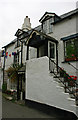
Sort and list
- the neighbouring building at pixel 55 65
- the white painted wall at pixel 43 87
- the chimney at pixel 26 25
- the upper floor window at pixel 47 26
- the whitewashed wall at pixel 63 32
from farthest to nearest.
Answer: the chimney at pixel 26 25
the upper floor window at pixel 47 26
the whitewashed wall at pixel 63 32
the neighbouring building at pixel 55 65
the white painted wall at pixel 43 87

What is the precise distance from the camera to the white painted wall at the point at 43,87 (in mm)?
5472

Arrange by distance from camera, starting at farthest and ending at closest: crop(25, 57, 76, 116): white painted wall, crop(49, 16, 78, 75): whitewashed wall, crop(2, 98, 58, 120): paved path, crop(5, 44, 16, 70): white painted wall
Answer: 1. crop(5, 44, 16, 70): white painted wall
2. crop(49, 16, 78, 75): whitewashed wall
3. crop(2, 98, 58, 120): paved path
4. crop(25, 57, 76, 116): white painted wall

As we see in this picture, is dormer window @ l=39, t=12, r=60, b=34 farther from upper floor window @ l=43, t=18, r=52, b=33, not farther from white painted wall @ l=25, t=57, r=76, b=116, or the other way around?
white painted wall @ l=25, t=57, r=76, b=116

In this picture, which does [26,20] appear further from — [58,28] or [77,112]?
[77,112]

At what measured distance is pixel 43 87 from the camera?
6984mm

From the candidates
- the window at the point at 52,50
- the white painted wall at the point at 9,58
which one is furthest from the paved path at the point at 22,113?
the white painted wall at the point at 9,58

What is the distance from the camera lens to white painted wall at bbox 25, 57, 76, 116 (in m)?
5.47

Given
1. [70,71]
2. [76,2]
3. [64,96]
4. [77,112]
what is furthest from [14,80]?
[76,2]

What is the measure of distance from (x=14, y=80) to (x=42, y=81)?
6.66 metres

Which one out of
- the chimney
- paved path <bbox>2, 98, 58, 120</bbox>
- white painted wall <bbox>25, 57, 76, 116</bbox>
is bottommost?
paved path <bbox>2, 98, 58, 120</bbox>

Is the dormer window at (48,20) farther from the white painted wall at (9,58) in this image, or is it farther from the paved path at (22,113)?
the paved path at (22,113)

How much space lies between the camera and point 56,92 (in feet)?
19.4

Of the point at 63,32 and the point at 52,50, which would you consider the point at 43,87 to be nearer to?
the point at 52,50

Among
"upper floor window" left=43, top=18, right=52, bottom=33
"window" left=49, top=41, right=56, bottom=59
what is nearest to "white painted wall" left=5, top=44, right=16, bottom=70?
"upper floor window" left=43, top=18, right=52, bottom=33
